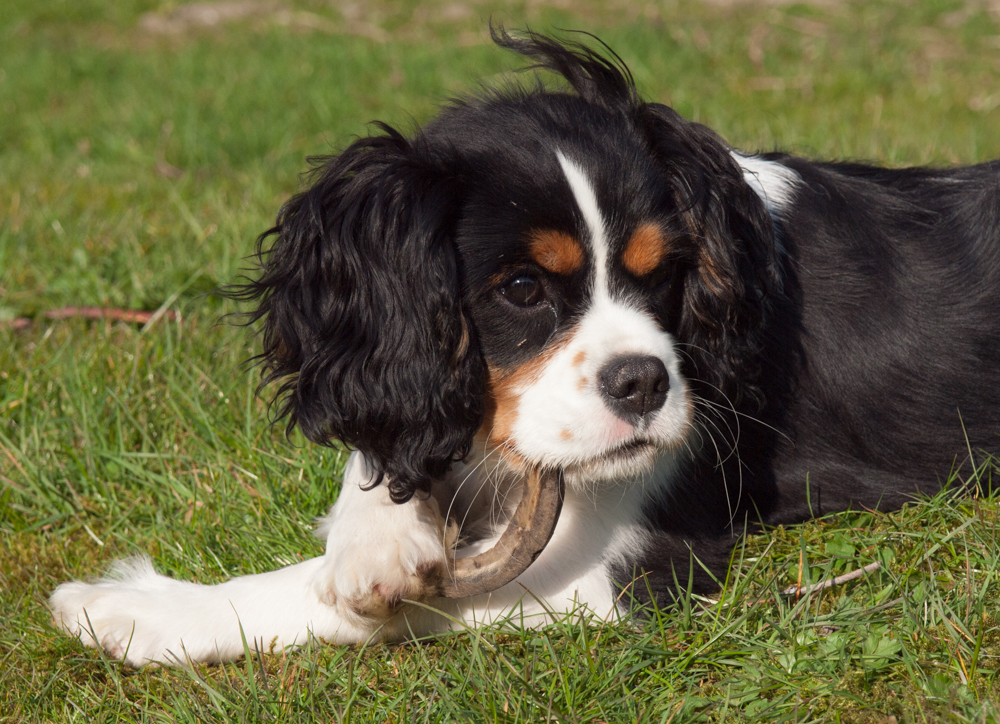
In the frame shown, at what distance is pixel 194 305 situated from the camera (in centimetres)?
412

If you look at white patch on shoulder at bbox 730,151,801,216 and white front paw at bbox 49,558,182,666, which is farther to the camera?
white patch on shoulder at bbox 730,151,801,216

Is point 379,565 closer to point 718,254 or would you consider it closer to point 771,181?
point 718,254

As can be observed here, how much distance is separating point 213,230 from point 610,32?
16.4 ft

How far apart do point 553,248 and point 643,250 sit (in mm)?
231

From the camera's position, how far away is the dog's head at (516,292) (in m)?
2.37

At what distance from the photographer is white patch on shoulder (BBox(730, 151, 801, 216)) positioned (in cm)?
287

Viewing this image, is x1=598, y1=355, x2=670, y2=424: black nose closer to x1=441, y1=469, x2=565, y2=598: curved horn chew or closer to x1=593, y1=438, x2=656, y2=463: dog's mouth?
x1=593, y1=438, x2=656, y2=463: dog's mouth

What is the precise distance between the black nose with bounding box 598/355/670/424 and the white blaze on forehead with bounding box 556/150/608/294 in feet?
0.72

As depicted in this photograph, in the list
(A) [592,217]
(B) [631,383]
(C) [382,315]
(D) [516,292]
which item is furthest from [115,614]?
(A) [592,217]

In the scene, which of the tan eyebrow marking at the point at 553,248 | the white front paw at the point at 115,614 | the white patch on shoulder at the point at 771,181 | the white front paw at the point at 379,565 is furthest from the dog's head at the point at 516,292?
the white front paw at the point at 115,614

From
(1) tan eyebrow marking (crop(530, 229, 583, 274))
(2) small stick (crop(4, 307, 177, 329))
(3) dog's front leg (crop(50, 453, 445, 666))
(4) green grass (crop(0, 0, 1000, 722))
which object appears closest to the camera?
(4) green grass (crop(0, 0, 1000, 722))

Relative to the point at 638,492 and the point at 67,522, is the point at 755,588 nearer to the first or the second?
the point at 638,492

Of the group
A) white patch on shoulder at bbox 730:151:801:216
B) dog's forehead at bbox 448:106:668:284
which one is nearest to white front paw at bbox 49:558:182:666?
dog's forehead at bbox 448:106:668:284

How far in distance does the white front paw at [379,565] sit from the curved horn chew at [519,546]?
57mm
